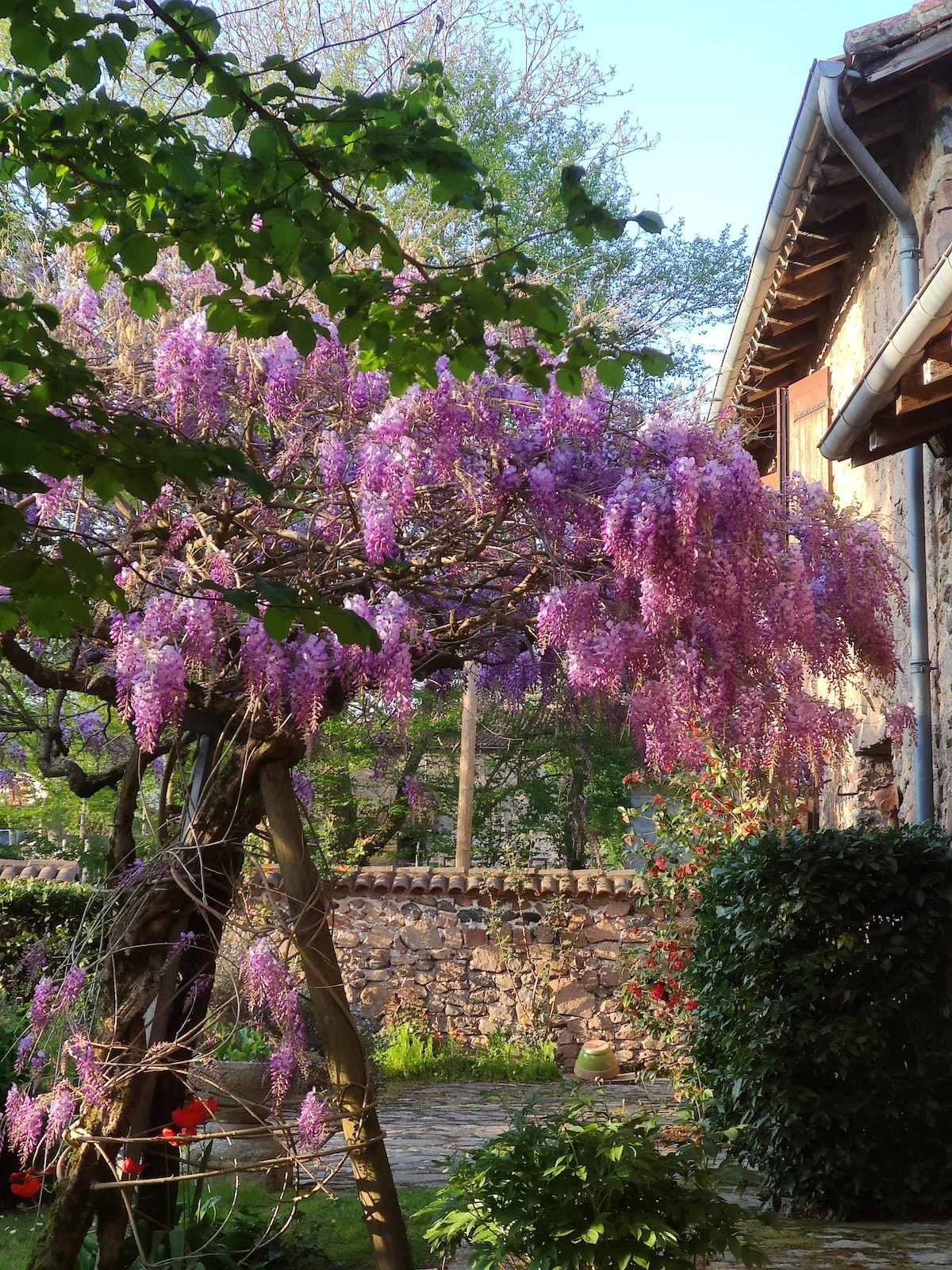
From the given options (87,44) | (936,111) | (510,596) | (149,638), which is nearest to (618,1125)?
(510,596)

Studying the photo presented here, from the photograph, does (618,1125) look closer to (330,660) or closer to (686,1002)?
(330,660)

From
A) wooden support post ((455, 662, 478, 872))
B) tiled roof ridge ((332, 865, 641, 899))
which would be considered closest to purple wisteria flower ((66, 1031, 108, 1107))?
tiled roof ridge ((332, 865, 641, 899))

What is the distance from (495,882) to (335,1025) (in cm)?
657

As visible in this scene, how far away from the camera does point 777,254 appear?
21.4 feet

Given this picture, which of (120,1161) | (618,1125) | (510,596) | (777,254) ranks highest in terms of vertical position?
(777,254)

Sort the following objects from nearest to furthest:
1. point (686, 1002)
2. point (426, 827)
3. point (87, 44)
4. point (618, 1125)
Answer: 1. point (87, 44)
2. point (618, 1125)
3. point (686, 1002)
4. point (426, 827)

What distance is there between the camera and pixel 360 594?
162 inches

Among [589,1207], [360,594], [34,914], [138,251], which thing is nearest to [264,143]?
[138,251]

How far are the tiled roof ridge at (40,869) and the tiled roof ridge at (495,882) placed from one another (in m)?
2.70

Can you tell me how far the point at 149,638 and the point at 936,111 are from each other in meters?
4.32

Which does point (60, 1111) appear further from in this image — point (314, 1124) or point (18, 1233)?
point (18, 1233)

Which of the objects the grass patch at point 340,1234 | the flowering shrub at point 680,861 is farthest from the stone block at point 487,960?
the grass patch at point 340,1234

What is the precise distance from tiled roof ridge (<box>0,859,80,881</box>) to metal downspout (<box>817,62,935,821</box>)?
8.25m

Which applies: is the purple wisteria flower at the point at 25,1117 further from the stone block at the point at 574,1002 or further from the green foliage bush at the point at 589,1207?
the stone block at the point at 574,1002
